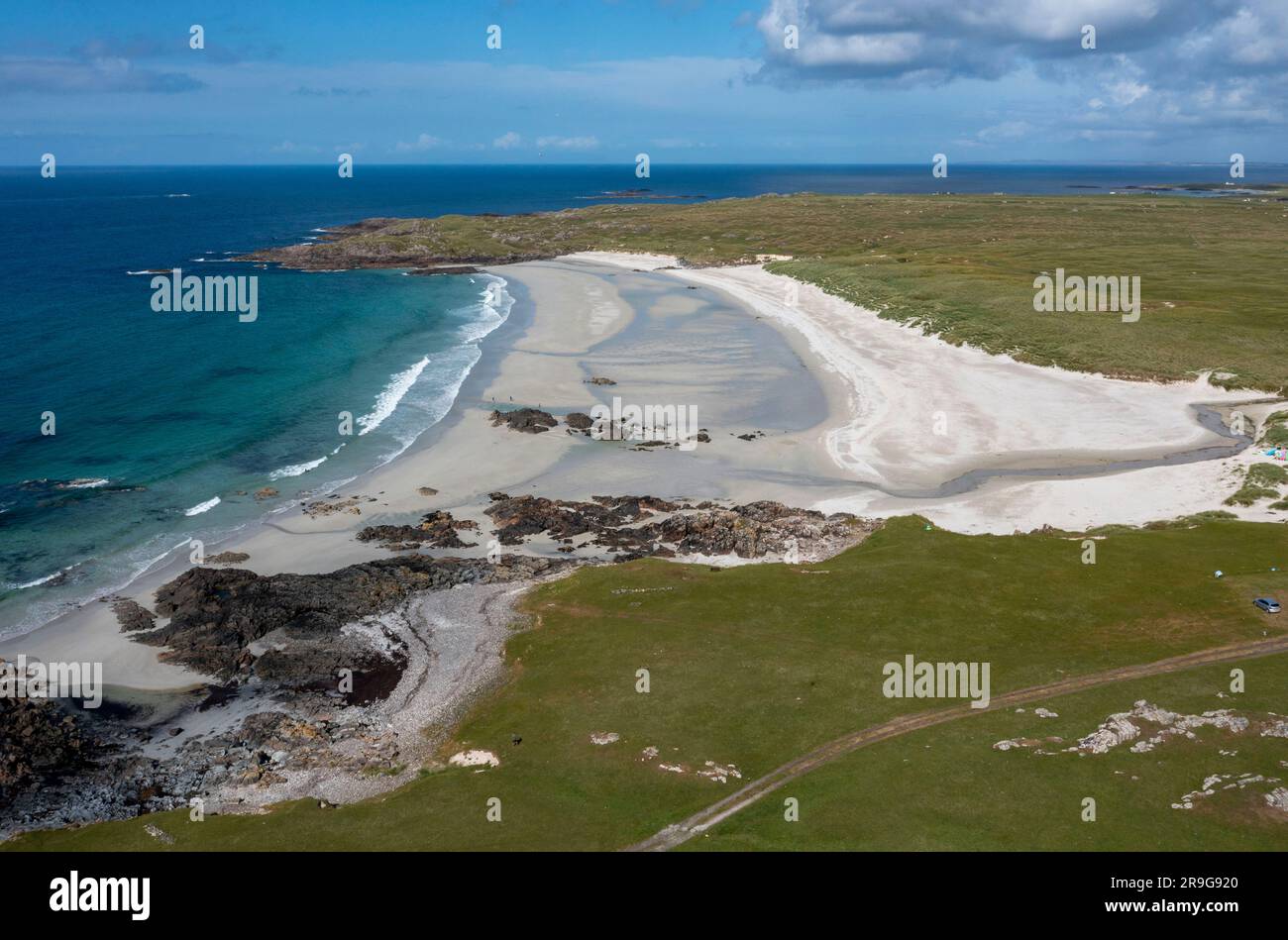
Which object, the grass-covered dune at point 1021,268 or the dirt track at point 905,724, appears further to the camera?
the grass-covered dune at point 1021,268

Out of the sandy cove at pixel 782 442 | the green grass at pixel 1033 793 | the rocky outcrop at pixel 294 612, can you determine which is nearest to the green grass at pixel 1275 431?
the sandy cove at pixel 782 442

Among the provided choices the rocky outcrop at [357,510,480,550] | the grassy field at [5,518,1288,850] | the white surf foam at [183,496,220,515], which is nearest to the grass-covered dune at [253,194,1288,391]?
the grassy field at [5,518,1288,850]

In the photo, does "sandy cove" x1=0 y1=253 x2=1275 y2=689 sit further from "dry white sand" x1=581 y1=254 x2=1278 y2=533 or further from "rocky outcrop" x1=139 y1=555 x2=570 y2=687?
"rocky outcrop" x1=139 y1=555 x2=570 y2=687

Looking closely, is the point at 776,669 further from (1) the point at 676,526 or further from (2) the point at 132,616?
(2) the point at 132,616

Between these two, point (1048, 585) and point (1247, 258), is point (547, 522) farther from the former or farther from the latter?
point (1247, 258)

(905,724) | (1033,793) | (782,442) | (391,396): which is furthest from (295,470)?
(1033,793)

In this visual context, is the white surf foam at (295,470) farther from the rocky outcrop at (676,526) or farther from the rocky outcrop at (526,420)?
the rocky outcrop at (676,526)
